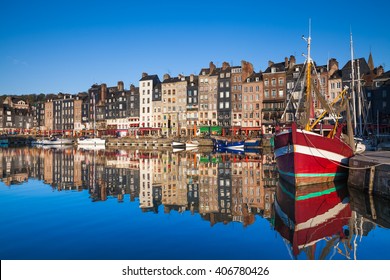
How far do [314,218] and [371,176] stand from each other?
5.92 metres

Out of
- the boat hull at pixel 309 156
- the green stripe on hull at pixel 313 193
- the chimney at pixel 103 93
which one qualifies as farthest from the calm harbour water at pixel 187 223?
the chimney at pixel 103 93

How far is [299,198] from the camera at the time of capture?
17.9m

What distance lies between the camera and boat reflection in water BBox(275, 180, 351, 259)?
10859 mm

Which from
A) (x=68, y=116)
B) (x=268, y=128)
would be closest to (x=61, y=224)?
(x=268, y=128)

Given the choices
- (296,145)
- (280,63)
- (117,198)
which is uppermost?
(280,63)

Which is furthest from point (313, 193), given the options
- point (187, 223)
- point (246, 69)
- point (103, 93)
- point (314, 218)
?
point (103, 93)

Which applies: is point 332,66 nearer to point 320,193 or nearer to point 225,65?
point 225,65

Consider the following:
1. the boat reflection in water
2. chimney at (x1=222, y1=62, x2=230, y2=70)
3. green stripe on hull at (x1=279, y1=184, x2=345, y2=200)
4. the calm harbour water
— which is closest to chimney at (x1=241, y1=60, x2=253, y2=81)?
chimney at (x1=222, y1=62, x2=230, y2=70)

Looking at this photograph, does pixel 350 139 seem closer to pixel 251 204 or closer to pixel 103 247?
pixel 251 204

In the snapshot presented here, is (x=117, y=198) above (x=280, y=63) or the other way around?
the other way around

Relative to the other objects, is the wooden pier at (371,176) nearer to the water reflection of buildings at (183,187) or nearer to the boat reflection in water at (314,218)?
the boat reflection in water at (314,218)

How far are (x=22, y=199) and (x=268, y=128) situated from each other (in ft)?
212

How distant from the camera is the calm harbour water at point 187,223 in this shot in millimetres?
10531

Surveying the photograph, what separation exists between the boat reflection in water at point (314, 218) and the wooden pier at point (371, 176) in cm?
85
